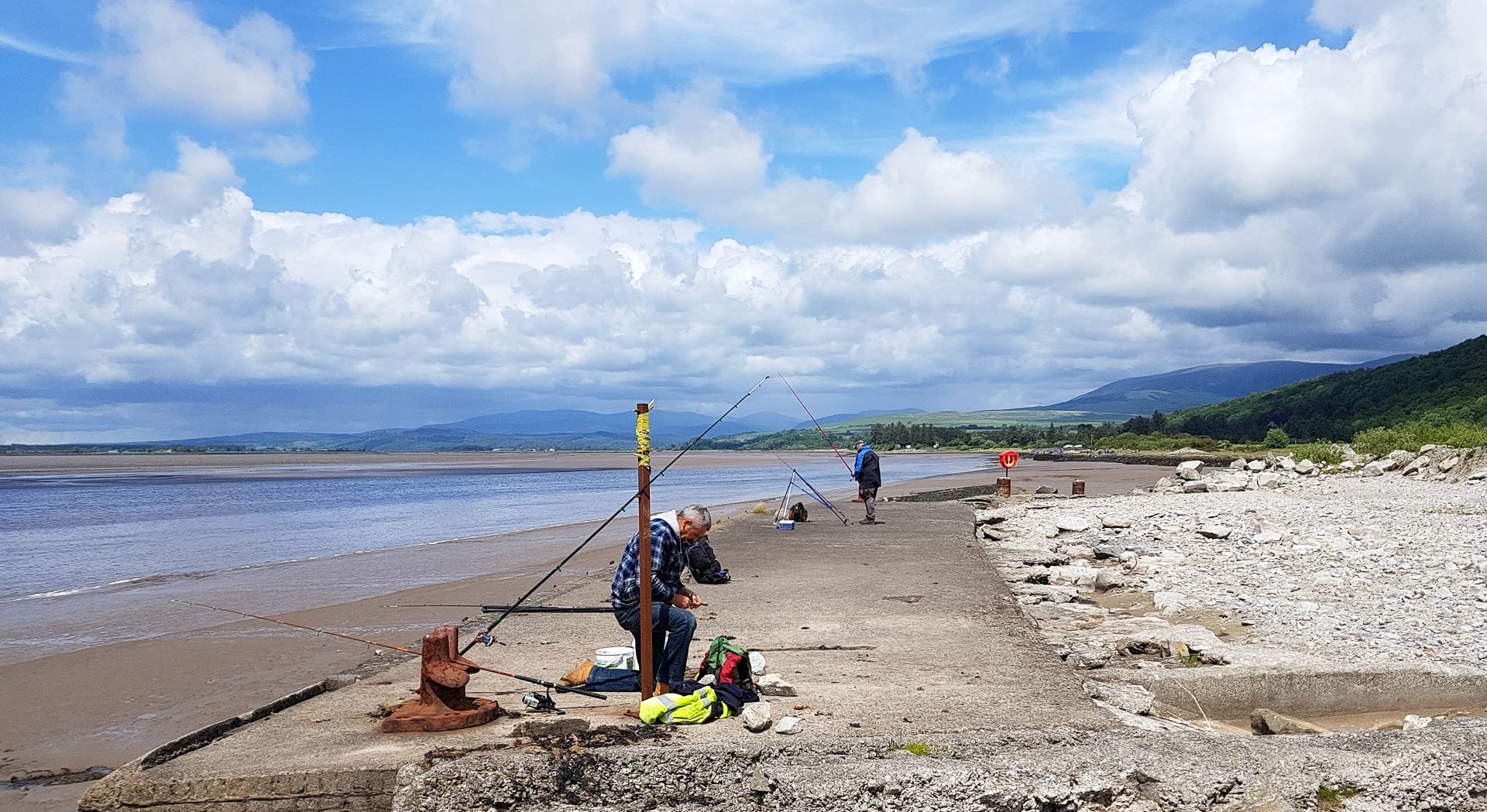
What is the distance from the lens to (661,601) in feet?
21.4

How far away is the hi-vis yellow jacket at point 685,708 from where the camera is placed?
5.59m

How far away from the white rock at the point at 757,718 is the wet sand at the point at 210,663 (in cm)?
225

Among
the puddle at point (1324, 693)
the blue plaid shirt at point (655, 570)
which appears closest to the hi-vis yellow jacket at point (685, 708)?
the blue plaid shirt at point (655, 570)

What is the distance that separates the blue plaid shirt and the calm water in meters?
13.2

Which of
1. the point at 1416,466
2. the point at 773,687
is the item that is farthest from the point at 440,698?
the point at 1416,466

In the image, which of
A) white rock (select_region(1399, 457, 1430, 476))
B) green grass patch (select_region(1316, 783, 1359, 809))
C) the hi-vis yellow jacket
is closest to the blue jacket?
the hi-vis yellow jacket

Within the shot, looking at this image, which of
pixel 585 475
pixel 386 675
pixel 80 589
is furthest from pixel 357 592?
pixel 585 475

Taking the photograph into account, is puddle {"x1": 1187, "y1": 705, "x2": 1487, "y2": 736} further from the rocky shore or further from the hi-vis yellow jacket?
the hi-vis yellow jacket

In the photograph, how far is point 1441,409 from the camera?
50.5 m

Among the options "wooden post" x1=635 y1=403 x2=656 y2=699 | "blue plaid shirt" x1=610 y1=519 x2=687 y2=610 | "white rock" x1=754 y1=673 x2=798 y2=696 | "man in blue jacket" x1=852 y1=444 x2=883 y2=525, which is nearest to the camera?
"wooden post" x1=635 y1=403 x2=656 y2=699

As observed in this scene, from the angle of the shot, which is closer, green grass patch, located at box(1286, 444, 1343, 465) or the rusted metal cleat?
the rusted metal cleat

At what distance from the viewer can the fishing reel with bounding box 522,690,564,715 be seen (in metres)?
6.18

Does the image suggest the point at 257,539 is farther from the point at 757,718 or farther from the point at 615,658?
the point at 757,718

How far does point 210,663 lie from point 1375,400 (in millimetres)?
72590
